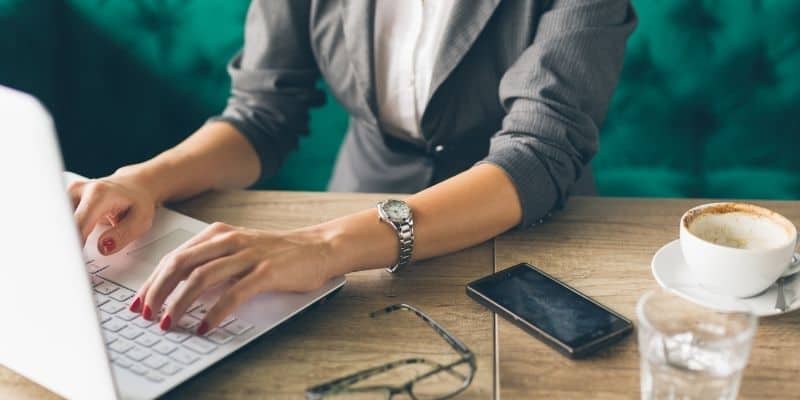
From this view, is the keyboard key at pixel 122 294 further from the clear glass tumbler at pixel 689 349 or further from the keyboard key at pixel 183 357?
the clear glass tumbler at pixel 689 349

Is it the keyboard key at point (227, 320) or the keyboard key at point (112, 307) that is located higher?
the keyboard key at point (227, 320)

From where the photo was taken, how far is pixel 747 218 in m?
0.76

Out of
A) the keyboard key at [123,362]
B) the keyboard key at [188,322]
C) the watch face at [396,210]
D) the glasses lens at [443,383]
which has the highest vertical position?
the watch face at [396,210]

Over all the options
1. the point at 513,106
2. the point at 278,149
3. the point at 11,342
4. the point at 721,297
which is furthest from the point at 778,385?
the point at 278,149

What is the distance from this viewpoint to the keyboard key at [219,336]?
673 millimetres

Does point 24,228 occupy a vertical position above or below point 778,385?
above

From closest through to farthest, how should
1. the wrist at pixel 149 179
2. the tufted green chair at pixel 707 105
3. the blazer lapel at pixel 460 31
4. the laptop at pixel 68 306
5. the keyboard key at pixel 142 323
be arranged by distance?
the laptop at pixel 68 306
the keyboard key at pixel 142 323
the wrist at pixel 149 179
the blazer lapel at pixel 460 31
the tufted green chair at pixel 707 105

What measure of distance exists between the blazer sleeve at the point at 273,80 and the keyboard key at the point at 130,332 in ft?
1.43

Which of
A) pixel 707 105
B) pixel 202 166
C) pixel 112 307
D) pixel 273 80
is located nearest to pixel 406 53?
pixel 273 80

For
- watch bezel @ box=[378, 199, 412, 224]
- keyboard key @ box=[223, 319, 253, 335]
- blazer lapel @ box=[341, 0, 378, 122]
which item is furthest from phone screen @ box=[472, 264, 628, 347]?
blazer lapel @ box=[341, 0, 378, 122]

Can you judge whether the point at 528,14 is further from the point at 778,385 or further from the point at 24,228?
the point at 24,228

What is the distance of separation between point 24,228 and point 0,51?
3.43 ft

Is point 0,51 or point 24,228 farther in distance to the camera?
point 0,51

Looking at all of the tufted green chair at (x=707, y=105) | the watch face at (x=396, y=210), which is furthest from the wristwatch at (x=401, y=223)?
the tufted green chair at (x=707, y=105)
